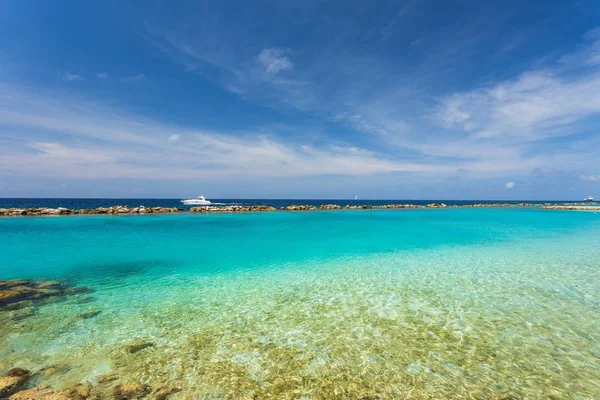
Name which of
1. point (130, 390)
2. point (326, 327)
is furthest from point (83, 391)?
point (326, 327)

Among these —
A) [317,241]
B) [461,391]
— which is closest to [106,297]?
[461,391]

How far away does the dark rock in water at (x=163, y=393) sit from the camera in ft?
15.3

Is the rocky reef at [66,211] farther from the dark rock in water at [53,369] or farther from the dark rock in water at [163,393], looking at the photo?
the dark rock in water at [163,393]

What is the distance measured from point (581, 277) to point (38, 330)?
1764 cm

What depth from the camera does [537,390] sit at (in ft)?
16.0

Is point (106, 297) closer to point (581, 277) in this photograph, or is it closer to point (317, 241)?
point (317, 241)

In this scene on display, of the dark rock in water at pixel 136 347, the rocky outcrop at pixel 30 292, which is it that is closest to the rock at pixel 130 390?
the dark rock in water at pixel 136 347

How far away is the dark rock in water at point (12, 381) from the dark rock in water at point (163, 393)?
2.26 meters

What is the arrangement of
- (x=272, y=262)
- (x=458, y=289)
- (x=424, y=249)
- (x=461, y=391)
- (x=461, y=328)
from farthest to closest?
(x=424, y=249) < (x=272, y=262) < (x=458, y=289) < (x=461, y=328) < (x=461, y=391)

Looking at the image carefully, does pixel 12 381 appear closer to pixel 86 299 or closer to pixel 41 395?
pixel 41 395

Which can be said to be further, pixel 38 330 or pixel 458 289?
pixel 458 289

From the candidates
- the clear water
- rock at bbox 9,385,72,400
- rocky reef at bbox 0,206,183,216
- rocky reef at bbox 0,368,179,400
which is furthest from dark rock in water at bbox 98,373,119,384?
rocky reef at bbox 0,206,183,216

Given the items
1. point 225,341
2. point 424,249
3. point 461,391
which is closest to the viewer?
point 461,391

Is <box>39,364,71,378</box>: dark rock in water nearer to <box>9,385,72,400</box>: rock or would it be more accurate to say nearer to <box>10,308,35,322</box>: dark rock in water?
<box>9,385,72,400</box>: rock
